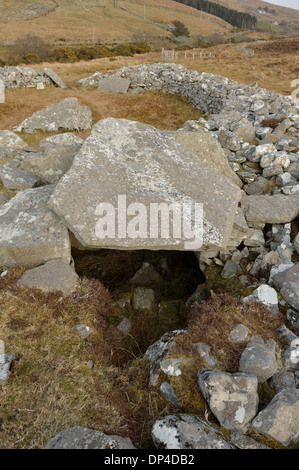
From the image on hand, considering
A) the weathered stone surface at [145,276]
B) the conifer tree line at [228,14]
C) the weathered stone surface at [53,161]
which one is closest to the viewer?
the weathered stone surface at [145,276]

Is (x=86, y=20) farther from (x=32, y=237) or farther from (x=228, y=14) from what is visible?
(x=32, y=237)

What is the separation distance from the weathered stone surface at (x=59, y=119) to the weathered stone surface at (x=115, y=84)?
25.6ft

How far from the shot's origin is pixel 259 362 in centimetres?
357

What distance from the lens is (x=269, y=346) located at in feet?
12.8

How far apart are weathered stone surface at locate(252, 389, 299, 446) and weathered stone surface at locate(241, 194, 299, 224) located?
398cm

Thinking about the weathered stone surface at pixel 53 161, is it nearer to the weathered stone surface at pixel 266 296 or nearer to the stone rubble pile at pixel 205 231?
the stone rubble pile at pixel 205 231

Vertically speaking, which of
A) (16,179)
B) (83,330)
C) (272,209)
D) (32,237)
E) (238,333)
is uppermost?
(272,209)

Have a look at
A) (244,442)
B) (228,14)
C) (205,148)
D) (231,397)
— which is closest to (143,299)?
(231,397)

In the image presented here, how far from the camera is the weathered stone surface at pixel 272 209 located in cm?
630

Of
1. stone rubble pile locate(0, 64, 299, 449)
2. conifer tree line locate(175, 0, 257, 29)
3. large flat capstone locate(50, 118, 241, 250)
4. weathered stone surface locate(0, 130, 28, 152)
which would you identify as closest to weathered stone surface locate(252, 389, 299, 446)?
stone rubble pile locate(0, 64, 299, 449)

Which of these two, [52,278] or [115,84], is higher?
[115,84]

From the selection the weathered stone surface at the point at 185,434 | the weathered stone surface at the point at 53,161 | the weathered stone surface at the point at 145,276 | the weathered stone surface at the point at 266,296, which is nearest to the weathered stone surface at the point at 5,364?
the weathered stone surface at the point at 185,434

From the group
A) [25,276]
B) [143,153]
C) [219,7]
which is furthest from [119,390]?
[219,7]

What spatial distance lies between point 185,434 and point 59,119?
1627 cm
